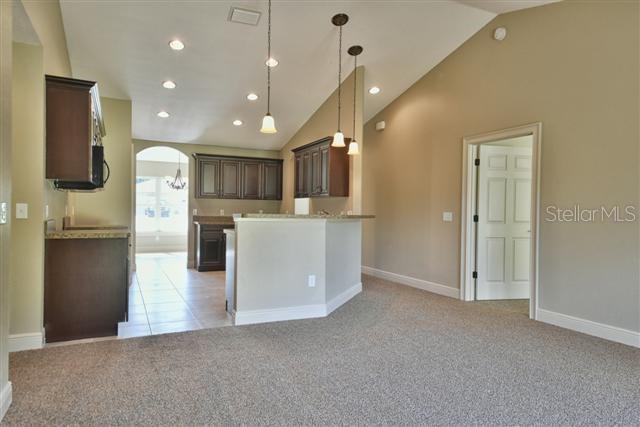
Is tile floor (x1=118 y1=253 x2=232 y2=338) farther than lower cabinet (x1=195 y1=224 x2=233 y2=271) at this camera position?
No

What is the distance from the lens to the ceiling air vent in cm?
399

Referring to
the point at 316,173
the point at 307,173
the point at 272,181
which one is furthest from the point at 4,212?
the point at 272,181

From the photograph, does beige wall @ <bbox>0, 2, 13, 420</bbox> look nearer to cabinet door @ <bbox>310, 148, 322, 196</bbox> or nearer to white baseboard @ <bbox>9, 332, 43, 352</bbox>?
white baseboard @ <bbox>9, 332, 43, 352</bbox>

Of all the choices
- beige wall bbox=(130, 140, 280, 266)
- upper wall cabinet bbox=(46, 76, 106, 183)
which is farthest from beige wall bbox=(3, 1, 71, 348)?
beige wall bbox=(130, 140, 280, 266)

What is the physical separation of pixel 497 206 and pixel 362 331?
276 centimetres

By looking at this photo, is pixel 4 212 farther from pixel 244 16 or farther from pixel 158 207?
pixel 158 207

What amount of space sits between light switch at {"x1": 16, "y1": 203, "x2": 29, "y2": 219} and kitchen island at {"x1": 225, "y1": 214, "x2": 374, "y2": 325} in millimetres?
1679

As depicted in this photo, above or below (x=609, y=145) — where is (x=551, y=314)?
below

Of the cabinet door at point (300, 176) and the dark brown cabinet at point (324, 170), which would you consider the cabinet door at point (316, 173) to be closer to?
the dark brown cabinet at point (324, 170)

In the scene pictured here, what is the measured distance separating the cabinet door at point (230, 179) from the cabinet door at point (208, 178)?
8cm

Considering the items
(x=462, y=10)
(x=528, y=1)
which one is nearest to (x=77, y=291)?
(x=462, y=10)

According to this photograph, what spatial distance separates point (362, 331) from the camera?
357cm

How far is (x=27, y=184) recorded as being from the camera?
298 centimetres

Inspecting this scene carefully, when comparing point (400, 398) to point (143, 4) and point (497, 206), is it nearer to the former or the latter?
point (497, 206)
